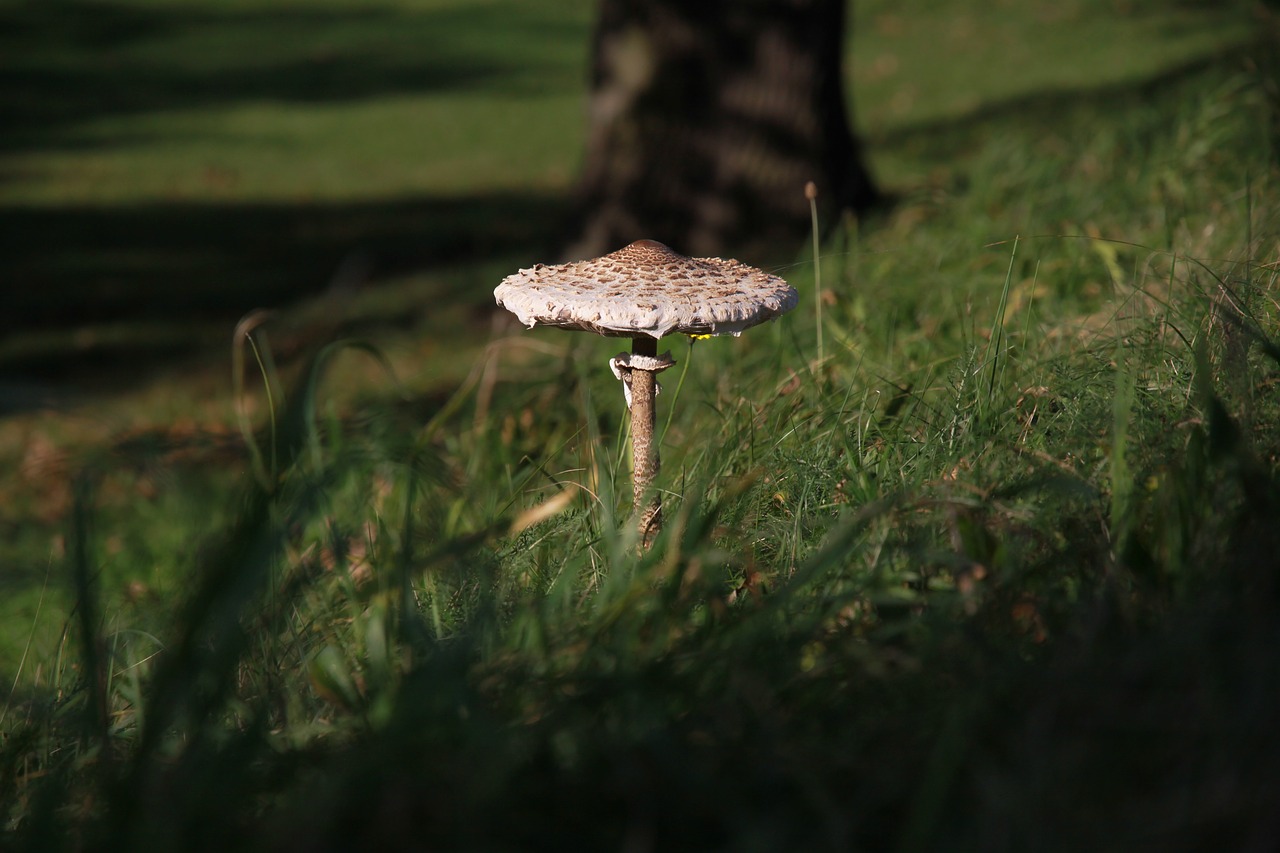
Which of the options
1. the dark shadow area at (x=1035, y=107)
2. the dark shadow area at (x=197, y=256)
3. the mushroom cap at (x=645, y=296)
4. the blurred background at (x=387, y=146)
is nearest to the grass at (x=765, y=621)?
the mushroom cap at (x=645, y=296)

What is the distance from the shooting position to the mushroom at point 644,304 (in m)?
2.31

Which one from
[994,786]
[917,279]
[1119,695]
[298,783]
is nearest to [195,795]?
[298,783]

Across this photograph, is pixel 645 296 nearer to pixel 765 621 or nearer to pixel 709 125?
pixel 765 621

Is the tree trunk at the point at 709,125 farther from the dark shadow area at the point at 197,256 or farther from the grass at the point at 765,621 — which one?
the grass at the point at 765,621

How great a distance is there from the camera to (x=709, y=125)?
678cm

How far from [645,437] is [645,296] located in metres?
0.36

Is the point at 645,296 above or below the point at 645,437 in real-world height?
above

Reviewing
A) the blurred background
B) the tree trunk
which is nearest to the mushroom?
the blurred background

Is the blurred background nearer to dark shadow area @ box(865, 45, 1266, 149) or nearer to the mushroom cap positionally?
dark shadow area @ box(865, 45, 1266, 149)

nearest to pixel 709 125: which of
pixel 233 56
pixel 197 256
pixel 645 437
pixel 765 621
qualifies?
pixel 645 437

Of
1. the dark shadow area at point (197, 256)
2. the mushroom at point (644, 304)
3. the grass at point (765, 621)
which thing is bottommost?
the dark shadow area at point (197, 256)

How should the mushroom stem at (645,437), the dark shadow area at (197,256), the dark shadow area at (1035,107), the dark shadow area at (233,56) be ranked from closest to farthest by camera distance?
the mushroom stem at (645,437) → the dark shadow area at (197,256) → the dark shadow area at (1035,107) → the dark shadow area at (233,56)

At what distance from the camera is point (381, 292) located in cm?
820

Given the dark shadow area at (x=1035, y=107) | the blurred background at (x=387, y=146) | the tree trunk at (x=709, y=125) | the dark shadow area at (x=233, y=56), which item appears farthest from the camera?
the dark shadow area at (x=233, y=56)
